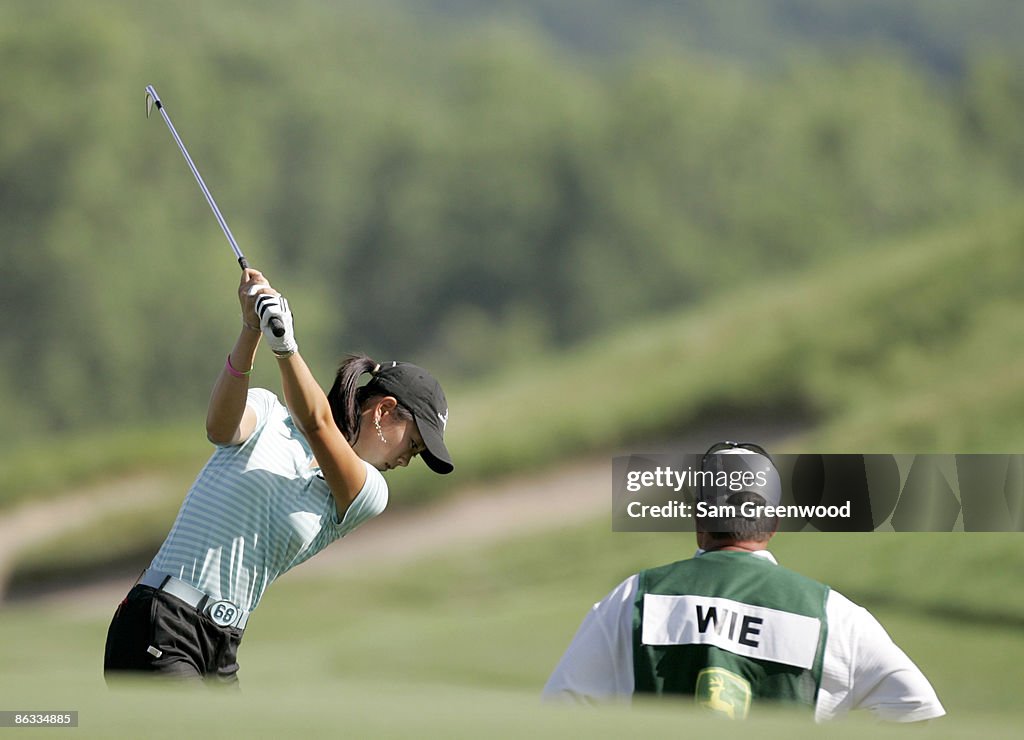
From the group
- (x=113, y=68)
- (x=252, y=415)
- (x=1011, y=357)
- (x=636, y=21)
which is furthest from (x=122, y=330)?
(x=636, y=21)

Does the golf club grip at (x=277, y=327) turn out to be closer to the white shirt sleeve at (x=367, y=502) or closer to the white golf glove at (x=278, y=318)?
the white golf glove at (x=278, y=318)

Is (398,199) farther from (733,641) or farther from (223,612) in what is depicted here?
(733,641)

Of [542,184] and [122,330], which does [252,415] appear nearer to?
[122,330]

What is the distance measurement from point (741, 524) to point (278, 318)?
1.11 meters

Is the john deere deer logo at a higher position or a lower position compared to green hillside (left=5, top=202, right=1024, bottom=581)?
lower

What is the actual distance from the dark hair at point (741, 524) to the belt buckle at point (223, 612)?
1.08m

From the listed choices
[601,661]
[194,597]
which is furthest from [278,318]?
[601,661]

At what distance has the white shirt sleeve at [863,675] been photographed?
271 centimetres

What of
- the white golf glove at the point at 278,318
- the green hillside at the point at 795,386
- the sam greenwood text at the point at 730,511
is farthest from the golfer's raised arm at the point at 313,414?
the green hillside at the point at 795,386

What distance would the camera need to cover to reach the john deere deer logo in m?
2.67

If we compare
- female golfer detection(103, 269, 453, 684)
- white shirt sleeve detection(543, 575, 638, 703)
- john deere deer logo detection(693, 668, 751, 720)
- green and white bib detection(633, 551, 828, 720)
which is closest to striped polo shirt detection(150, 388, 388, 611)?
female golfer detection(103, 269, 453, 684)

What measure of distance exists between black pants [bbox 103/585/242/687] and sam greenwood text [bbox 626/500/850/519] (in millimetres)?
1152

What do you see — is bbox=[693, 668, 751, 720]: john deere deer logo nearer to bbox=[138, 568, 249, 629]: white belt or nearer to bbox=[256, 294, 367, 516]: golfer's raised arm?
bbox=[256, 294, 367, 516]: golfer's raised arm

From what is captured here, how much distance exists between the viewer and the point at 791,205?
37719 millimetres
